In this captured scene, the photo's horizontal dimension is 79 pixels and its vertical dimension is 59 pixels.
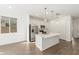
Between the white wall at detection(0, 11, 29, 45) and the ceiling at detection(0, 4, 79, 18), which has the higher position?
the ceiling at detection(0, 4, 79, 18)

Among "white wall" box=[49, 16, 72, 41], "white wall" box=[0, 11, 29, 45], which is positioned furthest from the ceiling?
"white wall" box=[49, 16, 72, 41]

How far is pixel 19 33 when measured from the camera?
11.3 ft

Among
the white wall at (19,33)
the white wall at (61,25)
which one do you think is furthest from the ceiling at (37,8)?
the white wall at (61,25)

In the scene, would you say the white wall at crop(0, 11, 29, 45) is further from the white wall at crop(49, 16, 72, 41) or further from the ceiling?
the white wall at crop(49, 16, 72, 41)

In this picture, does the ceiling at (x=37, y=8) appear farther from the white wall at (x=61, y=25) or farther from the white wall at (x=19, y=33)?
the white wall at (x=61, y=25)

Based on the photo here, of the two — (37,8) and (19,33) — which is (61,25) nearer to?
(37,8)

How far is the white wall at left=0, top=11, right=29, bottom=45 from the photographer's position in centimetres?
318

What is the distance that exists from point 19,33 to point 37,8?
1.09 metres

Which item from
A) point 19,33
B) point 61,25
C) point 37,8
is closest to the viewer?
point 37,8

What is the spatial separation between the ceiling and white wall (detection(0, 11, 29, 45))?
13cm

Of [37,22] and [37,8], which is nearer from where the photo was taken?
[37,8]

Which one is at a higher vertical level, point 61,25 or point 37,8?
point 37,8

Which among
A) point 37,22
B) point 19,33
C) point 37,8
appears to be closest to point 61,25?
point 37,22

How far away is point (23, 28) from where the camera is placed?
3602mm
